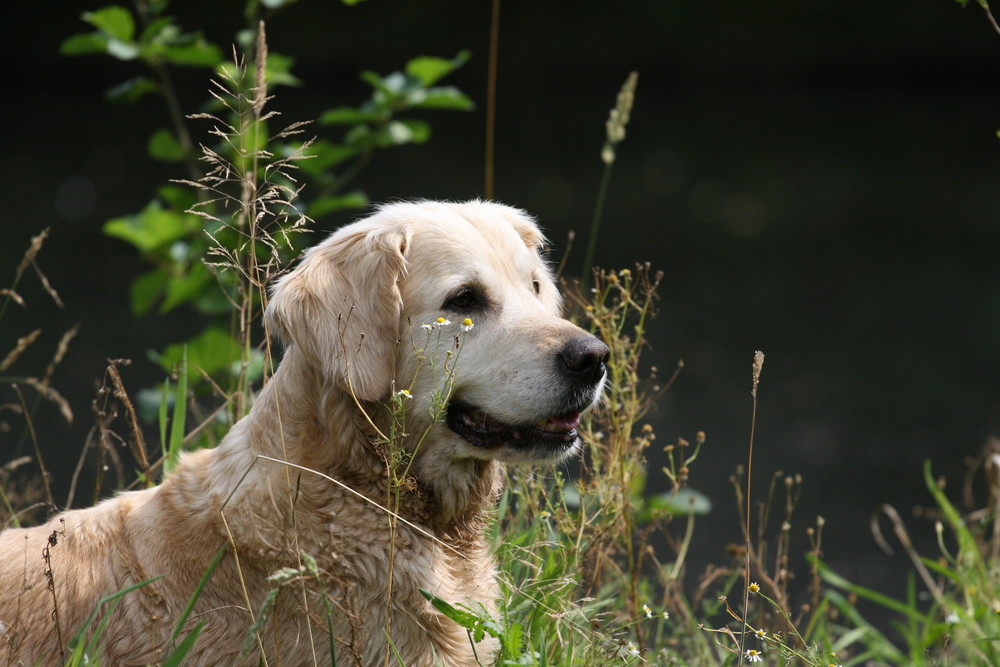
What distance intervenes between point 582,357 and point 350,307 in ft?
1.82

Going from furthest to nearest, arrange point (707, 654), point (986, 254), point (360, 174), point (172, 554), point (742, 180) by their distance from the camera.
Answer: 1. point (742, 180)
2. point (360, 174)
3. point (986, 254)
4. point (707, 654)
5. point (172, 554)

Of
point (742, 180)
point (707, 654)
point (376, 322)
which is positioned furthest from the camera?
point (742, 180)

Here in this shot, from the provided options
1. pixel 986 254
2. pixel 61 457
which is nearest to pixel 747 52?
pixel 986 254

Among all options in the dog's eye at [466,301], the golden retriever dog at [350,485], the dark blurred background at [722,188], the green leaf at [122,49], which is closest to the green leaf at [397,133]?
the green leaf at [122,49]

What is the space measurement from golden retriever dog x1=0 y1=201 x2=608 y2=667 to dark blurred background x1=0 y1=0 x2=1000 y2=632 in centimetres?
268

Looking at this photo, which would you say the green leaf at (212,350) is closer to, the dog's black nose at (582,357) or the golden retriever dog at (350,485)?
the golden retriever dog at (350,485)

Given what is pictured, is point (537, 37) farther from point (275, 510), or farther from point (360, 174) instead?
point (275, 510)

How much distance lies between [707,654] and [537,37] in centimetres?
1564

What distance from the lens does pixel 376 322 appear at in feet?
8.37

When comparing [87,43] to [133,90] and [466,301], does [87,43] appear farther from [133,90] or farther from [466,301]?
[466,301]

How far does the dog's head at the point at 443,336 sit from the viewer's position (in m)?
2.47

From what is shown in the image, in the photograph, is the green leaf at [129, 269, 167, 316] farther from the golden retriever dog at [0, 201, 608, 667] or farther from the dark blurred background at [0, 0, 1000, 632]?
the dark blurred background at [0, 0, 1000, 632]

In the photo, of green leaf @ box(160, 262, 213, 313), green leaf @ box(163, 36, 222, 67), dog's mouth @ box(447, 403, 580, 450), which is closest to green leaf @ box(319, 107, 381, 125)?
green leaf @ box(163, 36, 222, 67)

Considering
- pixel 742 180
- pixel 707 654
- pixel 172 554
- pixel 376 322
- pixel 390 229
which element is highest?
pixel 390 229
